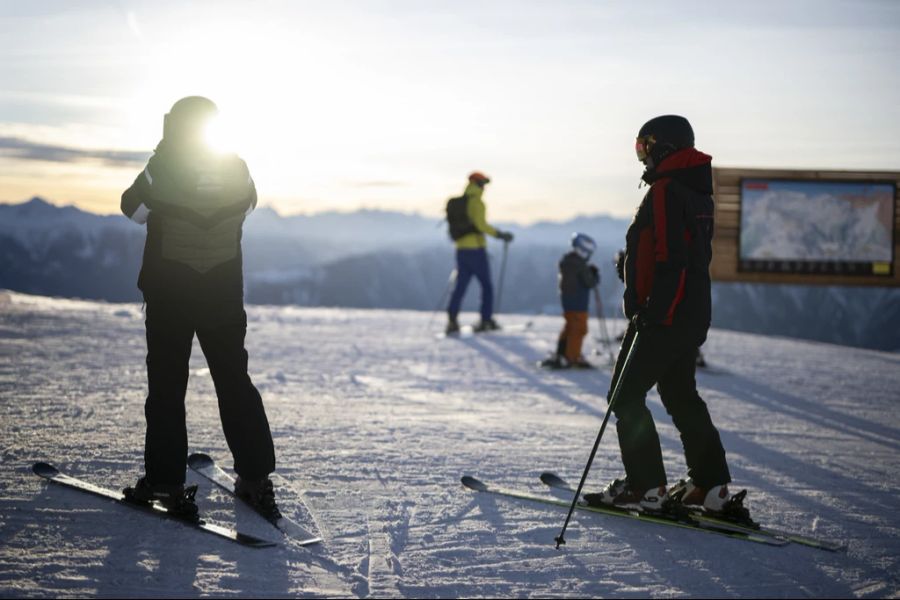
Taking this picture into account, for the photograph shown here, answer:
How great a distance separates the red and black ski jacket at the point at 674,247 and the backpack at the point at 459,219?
8771mm

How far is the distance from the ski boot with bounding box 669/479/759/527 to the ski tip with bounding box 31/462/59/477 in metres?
3.03

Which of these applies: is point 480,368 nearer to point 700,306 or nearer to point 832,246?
point 832,246

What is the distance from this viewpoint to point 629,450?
4250 mm

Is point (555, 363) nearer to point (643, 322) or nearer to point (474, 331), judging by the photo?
point (474, 331)

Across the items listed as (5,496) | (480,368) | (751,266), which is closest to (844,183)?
(751,266)

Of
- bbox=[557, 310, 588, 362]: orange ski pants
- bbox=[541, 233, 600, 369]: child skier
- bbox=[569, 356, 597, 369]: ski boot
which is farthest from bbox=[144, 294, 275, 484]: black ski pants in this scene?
bbox=[569, 356, 597, 369]: ski boot

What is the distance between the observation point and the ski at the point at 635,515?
4023 millimetres

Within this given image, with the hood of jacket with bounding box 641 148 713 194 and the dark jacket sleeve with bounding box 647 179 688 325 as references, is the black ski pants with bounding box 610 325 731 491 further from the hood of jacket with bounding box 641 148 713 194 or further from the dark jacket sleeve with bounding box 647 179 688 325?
the hood of jacket with bounding box 641 148 713 194

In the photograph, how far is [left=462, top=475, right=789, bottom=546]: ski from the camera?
402 centimetres

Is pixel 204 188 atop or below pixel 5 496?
atop

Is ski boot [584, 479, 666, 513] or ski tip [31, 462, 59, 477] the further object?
ski tip [31, 462, 59, 477]

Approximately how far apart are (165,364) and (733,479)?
10.6 feet

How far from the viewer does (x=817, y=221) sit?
37.1 feet

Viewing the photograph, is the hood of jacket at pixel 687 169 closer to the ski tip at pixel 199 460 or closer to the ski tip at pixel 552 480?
the ski tip at pixel 552 480
